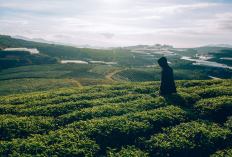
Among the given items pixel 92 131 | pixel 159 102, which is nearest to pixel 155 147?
pixel 92 131

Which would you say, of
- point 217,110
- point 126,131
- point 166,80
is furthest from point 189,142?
point 166,80

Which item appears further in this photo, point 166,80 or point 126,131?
point 166,80

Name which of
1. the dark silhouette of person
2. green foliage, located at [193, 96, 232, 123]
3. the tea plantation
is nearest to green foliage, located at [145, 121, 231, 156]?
the tea plantation

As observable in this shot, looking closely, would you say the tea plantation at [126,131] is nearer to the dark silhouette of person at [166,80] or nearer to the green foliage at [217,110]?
the green foliage at [217,110]

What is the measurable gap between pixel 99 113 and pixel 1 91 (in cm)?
3644

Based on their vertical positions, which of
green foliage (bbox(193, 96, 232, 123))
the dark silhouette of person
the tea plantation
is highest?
the dark silhouette of person

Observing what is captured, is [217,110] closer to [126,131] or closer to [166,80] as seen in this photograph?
[166,80]

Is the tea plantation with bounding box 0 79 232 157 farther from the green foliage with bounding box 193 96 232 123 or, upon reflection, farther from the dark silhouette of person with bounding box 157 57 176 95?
the dark silhouette of person with bounding box 157 57 176 95

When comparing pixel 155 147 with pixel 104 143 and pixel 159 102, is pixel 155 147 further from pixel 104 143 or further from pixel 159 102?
pixel 159 102

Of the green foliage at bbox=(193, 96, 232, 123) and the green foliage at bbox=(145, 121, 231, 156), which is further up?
the green foliage at bbox=(193, 96, 232, 123)

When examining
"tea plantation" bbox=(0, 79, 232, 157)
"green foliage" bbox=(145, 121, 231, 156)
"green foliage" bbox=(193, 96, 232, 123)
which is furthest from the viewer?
"green foliage" bbox=(193, 96, 232, 123)

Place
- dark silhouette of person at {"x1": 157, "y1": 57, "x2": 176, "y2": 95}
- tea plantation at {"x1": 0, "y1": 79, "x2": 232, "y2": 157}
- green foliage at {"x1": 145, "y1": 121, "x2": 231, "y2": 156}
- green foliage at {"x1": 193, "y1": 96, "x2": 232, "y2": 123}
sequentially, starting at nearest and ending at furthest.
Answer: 1. green foliage at {"x1": 145, "y1": 121, "x2": 231, "y2": 156}
2. tea plantation at {"x1": 0, "y1": 79, "x2": 232, "y2": 157}
3. green foliage at {"x1": 193, "y1": 96, "x2": 232, "y2": 123}
4. dark silhouette of person at {"x1": 157, "y1": 57, "x2": 176, "y2": 95}

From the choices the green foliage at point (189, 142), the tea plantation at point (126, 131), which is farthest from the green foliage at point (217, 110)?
the green foliage at point (189, 142)

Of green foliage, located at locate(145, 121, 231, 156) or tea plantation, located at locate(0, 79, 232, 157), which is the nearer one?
green foliage, located at locate(145, 121, 231, 156)
